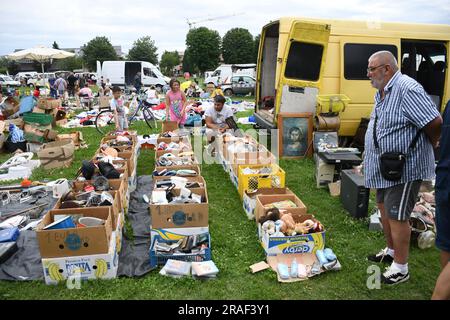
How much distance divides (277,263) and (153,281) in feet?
3.90

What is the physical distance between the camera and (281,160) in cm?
687

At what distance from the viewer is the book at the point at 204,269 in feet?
10.2

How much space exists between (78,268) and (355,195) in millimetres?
3252

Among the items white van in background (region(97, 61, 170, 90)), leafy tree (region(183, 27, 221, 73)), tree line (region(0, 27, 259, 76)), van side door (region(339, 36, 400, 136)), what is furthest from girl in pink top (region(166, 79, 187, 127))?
leafy tree (region(183, 27, 221, 73))

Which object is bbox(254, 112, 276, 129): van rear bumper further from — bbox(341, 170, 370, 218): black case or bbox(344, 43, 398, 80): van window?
bbox(341, 170, 370, 218): black case

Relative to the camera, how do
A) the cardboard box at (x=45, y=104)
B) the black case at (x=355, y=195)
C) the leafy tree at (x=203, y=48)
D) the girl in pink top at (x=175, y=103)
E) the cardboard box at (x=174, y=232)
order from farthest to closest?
the leafy tree at (x=203, y=48)
the cardboard box at (x=45, y=104)
the girl in pink top at (x=175, y=103)
the black case at (x=355, y=195)
the cardboard box at (x=174, y=232)

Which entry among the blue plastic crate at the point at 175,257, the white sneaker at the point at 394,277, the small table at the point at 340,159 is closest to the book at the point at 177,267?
the blue plastic crate at the point at 175,257

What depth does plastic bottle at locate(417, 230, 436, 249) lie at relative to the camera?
11.7 ft

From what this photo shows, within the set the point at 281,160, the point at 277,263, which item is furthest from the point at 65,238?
the point at 281,160

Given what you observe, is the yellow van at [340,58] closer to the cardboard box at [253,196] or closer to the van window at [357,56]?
the van window at [357,56]

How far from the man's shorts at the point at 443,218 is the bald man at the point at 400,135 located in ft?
1.54

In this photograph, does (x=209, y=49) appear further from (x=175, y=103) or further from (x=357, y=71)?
(x=357, y=71)

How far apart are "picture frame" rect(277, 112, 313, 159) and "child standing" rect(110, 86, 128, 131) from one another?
11.7 ft
